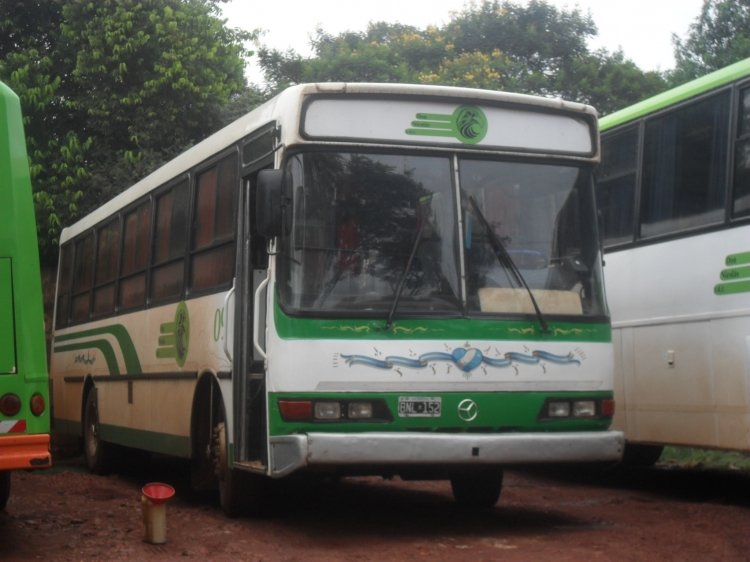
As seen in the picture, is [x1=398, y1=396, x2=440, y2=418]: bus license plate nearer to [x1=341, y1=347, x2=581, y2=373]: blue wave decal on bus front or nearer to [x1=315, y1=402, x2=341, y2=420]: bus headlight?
[x1=341, y1=347, x2=581, y2=373]: blue wave decal on bus front

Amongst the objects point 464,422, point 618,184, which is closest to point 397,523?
point 464,422

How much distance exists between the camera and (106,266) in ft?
47.5

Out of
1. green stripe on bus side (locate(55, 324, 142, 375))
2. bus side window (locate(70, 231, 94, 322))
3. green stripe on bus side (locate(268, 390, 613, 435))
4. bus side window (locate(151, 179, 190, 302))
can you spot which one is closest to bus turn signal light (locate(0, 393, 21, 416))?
green stripe on bus side (locate(268, 390, 613, 435))

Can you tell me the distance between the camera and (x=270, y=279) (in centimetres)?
876

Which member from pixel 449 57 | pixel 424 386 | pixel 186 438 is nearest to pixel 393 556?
pixel 424 386

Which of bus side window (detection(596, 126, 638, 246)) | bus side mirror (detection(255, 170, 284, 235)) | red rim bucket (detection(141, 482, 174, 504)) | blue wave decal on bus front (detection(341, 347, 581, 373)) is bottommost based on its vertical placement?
red rim bucket (detection(141, 482, 174, 504))

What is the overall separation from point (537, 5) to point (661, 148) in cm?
3589

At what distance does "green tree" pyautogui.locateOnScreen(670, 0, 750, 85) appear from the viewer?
122 ft

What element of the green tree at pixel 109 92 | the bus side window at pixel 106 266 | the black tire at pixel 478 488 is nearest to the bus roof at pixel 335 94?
the black tire at pixel 478 488

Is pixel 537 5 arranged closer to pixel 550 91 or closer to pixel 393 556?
pixel 550 91

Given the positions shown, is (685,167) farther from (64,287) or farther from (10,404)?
(64,287)

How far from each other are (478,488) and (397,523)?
1025mm

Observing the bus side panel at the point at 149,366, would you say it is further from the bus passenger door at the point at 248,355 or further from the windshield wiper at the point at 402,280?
the windshield wiper at the point at 402,280

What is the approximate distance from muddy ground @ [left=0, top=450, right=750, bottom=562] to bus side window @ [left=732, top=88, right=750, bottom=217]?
7.80ft
